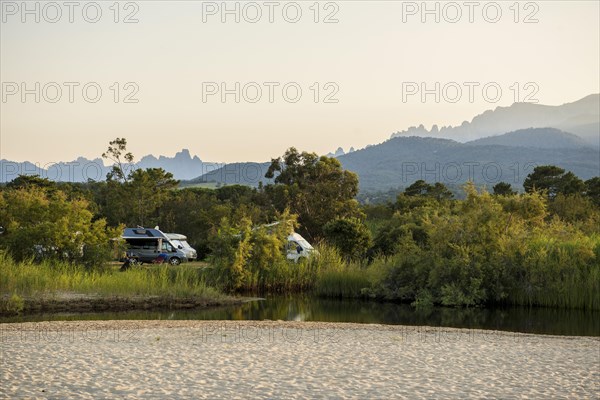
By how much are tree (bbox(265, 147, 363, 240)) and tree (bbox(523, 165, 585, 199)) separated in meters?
19.9

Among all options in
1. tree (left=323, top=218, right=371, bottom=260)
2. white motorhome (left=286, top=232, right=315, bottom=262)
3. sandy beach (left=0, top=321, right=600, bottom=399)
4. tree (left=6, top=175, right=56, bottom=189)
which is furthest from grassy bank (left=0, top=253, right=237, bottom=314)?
tree (left=6, top=175, right=56, bottom=189)

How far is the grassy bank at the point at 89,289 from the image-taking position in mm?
24391

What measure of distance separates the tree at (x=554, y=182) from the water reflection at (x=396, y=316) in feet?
122

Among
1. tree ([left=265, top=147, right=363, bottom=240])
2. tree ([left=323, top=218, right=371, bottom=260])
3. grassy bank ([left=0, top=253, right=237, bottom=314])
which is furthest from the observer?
tree ([left=265, top=147, right=363, bottom=240])

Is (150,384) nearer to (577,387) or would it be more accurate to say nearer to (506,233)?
(577,387)

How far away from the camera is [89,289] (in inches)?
1022

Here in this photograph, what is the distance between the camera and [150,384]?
11.6 meters

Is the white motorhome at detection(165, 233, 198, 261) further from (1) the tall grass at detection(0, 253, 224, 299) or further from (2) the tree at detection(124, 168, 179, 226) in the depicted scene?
(2) the tree at detection(124, 168, 179, 226)

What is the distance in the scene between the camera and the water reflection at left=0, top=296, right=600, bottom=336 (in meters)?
22.1

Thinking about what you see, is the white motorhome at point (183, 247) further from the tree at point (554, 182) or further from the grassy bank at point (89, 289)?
the tree at point (554, 182)

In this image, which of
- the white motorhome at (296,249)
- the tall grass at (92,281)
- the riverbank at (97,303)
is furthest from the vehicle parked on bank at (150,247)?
the riverbank at (97,303)

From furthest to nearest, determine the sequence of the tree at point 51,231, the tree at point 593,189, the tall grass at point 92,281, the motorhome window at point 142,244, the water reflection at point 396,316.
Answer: the tree at point 593,189 < the motorhome window at point 142,244 < the tree at point 51,231 < the tall grass at point 92,281 < the water reflection at point 396,316

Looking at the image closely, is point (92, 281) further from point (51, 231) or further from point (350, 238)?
point (350, 238)

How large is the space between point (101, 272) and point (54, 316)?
22.2 ft
